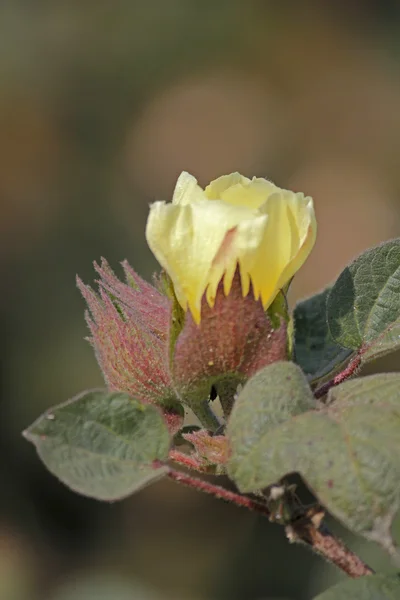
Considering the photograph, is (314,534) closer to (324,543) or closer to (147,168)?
(324,543)

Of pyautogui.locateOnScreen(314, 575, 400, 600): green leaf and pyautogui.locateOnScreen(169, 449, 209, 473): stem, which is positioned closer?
pyautogui.locateOnScreen(314, 575, 400, 600): green leaf

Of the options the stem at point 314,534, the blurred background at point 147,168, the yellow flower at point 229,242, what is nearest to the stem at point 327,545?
the stem at point 314,534

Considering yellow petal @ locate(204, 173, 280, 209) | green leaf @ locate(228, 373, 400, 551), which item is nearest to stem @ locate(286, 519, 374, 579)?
green leaf @ locate(228, 373, 400, 551)

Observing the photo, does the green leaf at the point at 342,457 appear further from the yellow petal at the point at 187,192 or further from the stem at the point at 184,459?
the yellow petal at the point at 187,192

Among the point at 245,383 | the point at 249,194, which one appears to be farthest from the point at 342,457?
the point at 249,194

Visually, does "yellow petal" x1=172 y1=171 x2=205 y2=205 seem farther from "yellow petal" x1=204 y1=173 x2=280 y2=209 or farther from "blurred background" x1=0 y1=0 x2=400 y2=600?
"blurred background" x1=0 y1=0 x2=400 y2=600
